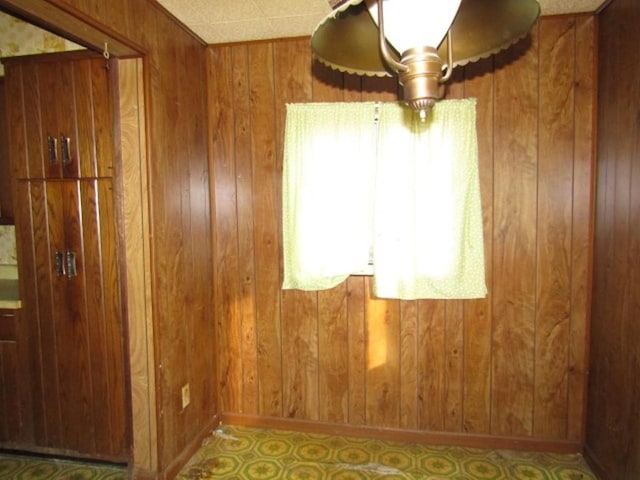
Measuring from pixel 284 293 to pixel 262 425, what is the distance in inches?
31.8

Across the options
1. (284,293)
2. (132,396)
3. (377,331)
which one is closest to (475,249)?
A: (377,331)

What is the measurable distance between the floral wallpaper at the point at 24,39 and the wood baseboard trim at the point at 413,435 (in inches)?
91.1

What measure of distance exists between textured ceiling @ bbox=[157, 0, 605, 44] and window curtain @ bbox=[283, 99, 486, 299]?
41cm

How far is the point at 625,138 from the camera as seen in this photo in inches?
67.0

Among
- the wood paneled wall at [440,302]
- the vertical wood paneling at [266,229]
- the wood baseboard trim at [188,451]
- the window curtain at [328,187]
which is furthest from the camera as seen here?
the vertical wood paneling at [266,229]

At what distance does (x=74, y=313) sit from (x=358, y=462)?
64.1 inches

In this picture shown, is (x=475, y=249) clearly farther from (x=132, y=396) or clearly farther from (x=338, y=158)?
(x=132, y=396)

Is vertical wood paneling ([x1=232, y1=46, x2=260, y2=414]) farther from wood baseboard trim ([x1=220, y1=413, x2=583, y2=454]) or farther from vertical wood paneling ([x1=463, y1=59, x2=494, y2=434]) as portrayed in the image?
vertical wood paneling ([x1=463, y1=59, x2=494, y2=434])

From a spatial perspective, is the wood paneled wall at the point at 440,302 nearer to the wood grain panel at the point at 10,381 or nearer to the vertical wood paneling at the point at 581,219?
the vertical wood paneling at the point at 581,219

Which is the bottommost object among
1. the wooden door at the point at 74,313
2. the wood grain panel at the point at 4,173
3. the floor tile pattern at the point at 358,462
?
the floor tile pattern at the point at 358,462

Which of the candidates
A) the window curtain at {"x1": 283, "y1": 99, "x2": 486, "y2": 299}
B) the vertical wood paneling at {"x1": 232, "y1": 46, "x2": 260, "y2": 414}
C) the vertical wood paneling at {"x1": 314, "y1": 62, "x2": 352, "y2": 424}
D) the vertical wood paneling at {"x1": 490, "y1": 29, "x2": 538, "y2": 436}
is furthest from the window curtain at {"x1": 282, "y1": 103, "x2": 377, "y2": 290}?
the vertical wood paneling at {"x1": 490, "y1": 29, "x2": 538, "y2": 436}

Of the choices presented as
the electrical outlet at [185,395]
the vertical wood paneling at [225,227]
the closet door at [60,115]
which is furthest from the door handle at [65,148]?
the electrical outlet at [185,395]

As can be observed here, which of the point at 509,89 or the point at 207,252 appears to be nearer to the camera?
the point at 509,89

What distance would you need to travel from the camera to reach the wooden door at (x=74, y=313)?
76.9 inches
